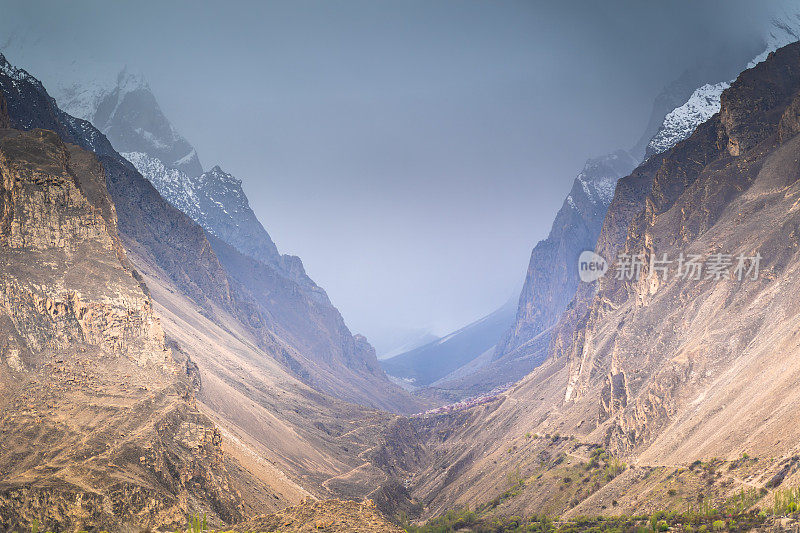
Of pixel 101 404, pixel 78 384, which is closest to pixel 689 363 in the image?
pixel 101 404

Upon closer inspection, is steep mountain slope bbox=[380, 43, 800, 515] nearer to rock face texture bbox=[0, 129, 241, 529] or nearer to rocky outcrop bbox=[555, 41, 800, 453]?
rocky outcrop bbox=[555, 41, 800, 453]

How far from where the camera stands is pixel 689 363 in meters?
78.9

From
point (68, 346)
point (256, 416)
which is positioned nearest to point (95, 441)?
point (68, 346)

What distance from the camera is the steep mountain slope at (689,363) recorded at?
61281 mm

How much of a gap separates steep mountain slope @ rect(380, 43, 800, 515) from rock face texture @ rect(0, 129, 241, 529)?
4551 cm

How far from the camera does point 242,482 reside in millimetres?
69188

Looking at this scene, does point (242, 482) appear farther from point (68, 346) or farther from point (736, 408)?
point (736, 408)

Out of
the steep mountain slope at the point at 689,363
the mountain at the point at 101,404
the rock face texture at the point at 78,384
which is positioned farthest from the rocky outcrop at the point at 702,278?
the rock face texture at the point at 78,384

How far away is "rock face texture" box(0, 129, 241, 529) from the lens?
45469 millimetres

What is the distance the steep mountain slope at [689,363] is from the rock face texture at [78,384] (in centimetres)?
4551

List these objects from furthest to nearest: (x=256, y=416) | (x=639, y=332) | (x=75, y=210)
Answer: (x=256, y=416), (x=639, y=332), (x=75, y=210)

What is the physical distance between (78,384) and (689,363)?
231 ft

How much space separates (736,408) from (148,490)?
187 feet

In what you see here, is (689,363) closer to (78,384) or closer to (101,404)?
(101,404)
